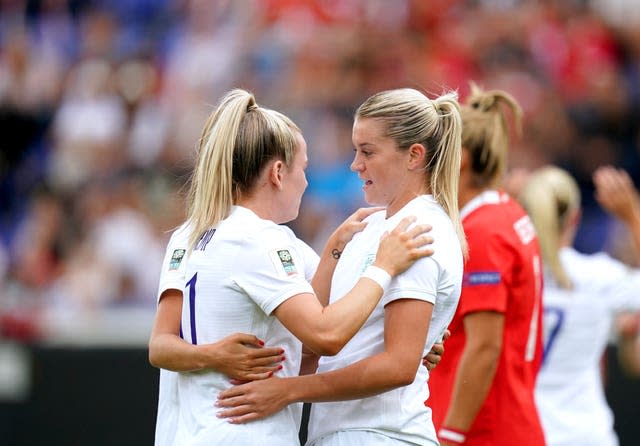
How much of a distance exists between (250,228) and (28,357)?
5.21 meters

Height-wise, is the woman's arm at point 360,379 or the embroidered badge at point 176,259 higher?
the embroidered badge at point 176,259

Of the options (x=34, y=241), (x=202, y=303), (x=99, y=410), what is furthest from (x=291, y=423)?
(x=34, y=241)

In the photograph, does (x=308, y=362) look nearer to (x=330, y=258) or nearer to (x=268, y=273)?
(x=330, y=258)

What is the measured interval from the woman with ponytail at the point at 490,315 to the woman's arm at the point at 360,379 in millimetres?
886

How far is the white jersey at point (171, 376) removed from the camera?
364 cm

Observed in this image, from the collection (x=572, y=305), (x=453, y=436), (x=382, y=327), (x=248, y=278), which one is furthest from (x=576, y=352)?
(x=248, y=278)

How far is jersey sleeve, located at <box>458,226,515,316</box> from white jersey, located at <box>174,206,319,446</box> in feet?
3.28

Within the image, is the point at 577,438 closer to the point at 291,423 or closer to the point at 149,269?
the point at 291,423

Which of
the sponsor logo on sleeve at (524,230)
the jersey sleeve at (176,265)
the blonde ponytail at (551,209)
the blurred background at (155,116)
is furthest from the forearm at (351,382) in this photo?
the blurred background at (155,116)

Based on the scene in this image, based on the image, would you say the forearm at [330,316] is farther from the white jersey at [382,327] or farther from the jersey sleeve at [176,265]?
the jersey sleeve at [176,265]

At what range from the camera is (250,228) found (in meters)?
3.51

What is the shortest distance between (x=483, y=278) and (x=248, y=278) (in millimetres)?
1255

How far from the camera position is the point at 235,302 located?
3484 mm

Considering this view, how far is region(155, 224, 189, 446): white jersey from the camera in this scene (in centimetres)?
364
